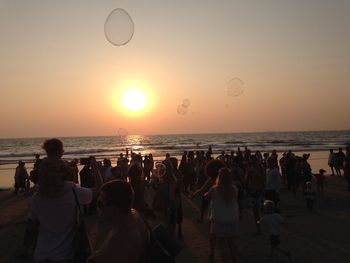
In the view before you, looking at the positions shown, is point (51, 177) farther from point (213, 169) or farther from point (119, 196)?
point (213, 169)

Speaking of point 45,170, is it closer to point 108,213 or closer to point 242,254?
point 108,213

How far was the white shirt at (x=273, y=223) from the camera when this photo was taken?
26.0 ft

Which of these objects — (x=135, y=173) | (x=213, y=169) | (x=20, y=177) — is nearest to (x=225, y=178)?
(x=213, y=169)

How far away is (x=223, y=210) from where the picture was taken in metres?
6.43

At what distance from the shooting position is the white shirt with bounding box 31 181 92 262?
136 inches

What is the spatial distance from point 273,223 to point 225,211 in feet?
6.39

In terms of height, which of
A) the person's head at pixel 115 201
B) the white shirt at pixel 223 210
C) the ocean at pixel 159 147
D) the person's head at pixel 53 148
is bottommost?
the ocean at pixel 159 147

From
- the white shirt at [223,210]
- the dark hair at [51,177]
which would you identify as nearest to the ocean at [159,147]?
the white shirt at [223,210]

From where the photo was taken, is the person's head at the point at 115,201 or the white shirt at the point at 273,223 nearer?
the person's head at the point at 115,201

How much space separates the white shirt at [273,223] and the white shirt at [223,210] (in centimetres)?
179

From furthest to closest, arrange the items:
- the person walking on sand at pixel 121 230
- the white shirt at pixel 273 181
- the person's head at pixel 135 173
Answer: the white shirt at pixel 273 181 < the person's head at pixel 135 173 < the person walking on sand at pixel 121 230

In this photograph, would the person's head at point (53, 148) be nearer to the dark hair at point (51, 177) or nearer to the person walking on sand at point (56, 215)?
the person walking on sand at point (56, 215)

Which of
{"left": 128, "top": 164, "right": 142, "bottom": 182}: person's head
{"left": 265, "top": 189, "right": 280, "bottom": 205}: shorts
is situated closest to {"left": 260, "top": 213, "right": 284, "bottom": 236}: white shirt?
{"left": 128, "top": 164, "right": 142, "bottom": 182}: person's head

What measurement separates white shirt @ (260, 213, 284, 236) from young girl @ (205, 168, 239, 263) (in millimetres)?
1628
